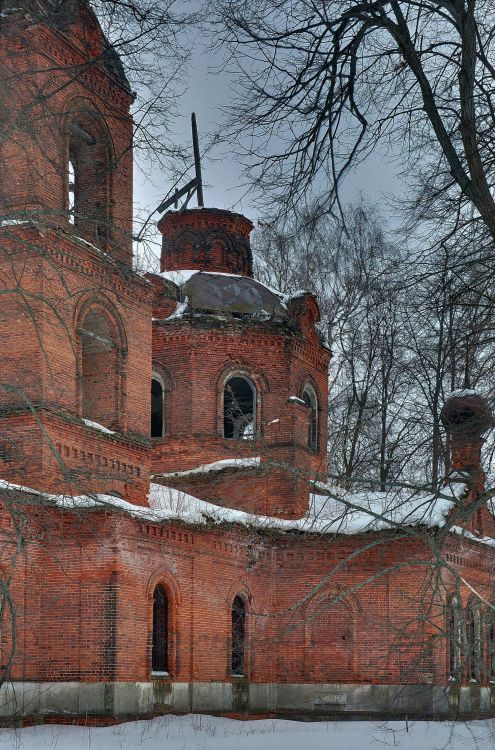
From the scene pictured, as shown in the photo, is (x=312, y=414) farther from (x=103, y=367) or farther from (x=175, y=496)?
(x=103, y=367)

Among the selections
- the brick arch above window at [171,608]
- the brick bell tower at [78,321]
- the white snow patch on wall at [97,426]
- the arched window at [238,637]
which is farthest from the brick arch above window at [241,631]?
the white snow patch on wall at [97,426]

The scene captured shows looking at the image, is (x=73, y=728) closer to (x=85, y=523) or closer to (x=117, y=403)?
(x=85, y=523)

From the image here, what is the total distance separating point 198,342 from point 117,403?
5060 millimetres

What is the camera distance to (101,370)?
65.0 feet

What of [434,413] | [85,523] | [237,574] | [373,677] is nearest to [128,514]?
[85,523]

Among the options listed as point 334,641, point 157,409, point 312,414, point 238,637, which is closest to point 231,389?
point 157,409

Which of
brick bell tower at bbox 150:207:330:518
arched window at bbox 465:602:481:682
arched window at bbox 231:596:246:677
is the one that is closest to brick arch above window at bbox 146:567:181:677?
arched window at bbox 231:596:246:677

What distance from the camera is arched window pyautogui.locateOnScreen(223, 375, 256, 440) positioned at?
24.6m

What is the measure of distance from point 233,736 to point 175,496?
5697 mm

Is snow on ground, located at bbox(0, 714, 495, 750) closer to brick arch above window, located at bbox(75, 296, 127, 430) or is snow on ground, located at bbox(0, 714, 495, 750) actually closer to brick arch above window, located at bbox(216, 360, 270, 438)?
brick arch above window, located at bbox(75, 296, 127, 430)

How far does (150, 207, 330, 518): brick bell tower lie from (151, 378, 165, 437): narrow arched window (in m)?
0.02

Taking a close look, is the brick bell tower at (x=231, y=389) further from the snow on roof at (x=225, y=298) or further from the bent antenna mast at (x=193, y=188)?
the bent antenna mast at (x=193, y=188)

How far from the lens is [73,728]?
1591cm

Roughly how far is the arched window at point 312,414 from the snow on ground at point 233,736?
8400 mm
